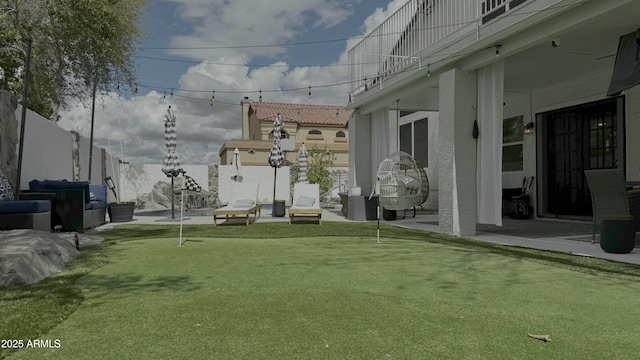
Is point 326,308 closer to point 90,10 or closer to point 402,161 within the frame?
point 402,161

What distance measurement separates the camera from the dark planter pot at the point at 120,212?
400 inches

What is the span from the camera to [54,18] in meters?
10.9

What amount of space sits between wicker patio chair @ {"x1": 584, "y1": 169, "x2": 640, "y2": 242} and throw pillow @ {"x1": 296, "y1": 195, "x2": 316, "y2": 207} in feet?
19.9

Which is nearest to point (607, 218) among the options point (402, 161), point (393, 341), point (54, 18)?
point (393, 341)

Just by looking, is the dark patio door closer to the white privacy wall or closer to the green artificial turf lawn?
the green artificial turf lawn

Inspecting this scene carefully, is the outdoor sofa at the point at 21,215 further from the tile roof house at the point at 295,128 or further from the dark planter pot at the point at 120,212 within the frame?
the tile roof house at the point at 295,128

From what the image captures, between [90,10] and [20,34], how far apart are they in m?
1.83

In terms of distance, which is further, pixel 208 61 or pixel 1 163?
pixel 208 61

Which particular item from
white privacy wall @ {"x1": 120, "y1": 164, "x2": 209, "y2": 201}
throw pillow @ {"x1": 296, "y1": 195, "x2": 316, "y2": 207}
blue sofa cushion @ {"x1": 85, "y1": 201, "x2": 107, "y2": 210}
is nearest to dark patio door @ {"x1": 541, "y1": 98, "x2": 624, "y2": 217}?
throw pillow @ {"x1": 296, "y1": 195, "x2": 316, "y2": 207}

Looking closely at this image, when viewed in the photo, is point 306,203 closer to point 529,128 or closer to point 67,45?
point 529,128

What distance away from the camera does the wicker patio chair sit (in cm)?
517

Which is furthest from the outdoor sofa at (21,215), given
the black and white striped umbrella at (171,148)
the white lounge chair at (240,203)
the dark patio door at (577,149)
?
the dark patio door at (577,149)

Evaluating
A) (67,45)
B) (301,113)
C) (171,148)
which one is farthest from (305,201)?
(301,113)

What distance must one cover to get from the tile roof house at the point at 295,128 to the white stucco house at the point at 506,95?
16163mm
